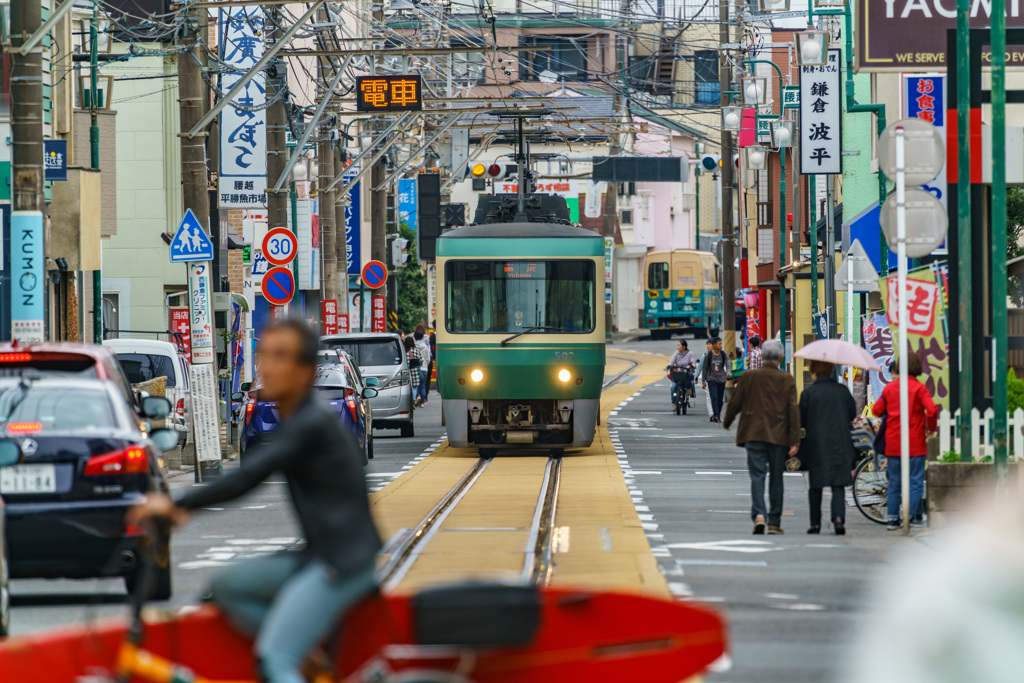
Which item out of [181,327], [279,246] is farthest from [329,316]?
[279,246]

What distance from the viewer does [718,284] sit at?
259ft

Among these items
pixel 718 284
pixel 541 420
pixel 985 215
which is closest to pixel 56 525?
pixel 985 215

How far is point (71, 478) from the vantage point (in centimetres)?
1023

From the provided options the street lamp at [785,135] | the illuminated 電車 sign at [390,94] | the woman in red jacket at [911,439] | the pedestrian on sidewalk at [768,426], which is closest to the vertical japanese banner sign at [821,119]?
the street lamp at [785,135]

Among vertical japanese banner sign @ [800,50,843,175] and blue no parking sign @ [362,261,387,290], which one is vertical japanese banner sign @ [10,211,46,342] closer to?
vertical japanese banner sign @ [800,50,843,175]

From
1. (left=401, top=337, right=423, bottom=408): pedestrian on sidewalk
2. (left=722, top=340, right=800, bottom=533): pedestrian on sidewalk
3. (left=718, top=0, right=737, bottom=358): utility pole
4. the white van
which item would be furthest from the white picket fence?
(left=718, top=0, right=737, bottom=358): utility pole

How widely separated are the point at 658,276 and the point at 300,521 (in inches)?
2942

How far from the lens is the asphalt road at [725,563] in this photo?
906 cm

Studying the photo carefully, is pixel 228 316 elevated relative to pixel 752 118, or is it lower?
lower

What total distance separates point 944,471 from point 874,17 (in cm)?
727

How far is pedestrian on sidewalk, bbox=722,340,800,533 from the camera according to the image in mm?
14461

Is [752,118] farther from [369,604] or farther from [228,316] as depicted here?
[369,604]

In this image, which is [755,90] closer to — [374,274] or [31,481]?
[374,274]

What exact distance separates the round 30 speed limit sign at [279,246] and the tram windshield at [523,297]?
16.2 feet
